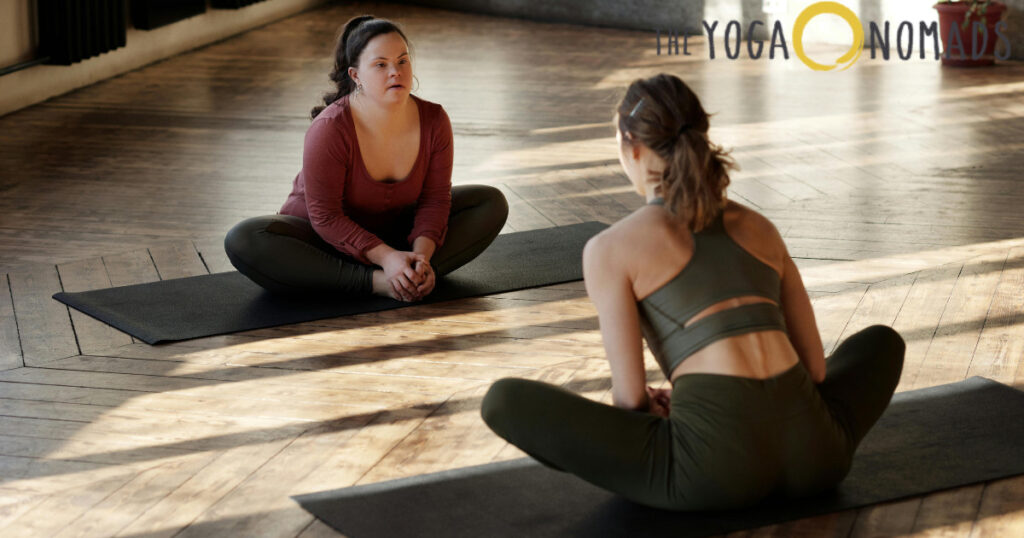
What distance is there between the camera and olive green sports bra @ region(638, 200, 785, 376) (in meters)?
2.02

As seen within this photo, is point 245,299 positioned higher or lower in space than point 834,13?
lower

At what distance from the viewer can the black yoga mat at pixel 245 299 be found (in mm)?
3395

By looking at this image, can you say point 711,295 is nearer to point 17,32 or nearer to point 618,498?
point 618,498

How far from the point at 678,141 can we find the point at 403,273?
1.64 metres

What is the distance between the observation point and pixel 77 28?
7285 mm

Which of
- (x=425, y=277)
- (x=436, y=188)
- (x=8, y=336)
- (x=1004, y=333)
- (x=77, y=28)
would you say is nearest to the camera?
(x=1004, y=333)

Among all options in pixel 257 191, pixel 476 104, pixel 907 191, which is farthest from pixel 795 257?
pixel 476 104

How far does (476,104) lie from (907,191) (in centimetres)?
285

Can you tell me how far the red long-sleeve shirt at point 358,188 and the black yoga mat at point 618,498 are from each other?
4.37 ft

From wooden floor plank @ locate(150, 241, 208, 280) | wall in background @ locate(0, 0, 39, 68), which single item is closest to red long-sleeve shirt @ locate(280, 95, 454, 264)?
wooden floor plank @ locate(150, 241, 208, 280)

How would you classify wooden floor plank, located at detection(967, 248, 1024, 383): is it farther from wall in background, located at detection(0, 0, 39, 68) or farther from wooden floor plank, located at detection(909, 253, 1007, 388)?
wall in background, located at detection(0, 0, 39, 68)

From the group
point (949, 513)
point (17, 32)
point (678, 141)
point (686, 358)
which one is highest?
point (17, 32)

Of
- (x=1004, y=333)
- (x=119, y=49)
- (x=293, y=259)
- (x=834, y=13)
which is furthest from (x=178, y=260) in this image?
(x=834, y=13)

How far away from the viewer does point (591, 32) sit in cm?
998
